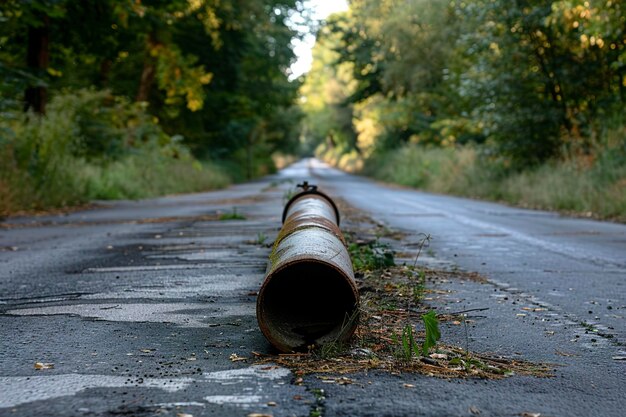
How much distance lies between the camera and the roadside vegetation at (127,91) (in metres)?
15.5

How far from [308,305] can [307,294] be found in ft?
0.29

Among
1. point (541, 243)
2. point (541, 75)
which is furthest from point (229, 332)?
point (541, 75)

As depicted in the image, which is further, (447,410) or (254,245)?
(254,245)

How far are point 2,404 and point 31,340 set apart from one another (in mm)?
1164

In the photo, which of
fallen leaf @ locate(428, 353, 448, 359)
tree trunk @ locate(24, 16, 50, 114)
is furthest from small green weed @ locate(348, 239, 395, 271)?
tree trunk @ locate(24, 16, 50, 114)

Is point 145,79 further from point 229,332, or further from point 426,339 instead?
point 426,339

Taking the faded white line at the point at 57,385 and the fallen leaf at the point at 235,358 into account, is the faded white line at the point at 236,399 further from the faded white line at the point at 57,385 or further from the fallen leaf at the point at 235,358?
the fallen leaf at the point at 235,358

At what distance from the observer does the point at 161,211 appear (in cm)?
1560

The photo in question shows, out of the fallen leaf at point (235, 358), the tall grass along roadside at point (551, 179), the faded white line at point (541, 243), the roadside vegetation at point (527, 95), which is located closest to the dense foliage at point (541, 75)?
the roadside vegetation at point (527, 95)

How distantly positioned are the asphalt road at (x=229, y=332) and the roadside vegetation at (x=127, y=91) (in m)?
6.66

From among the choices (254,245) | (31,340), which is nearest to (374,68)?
(254,245)

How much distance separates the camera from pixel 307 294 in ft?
13.6

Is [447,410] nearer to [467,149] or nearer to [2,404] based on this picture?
[2,404]

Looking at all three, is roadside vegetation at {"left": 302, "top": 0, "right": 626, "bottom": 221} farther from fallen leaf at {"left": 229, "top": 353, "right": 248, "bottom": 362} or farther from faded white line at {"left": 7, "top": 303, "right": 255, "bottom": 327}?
fallen leaf at {"left": 229, "top": 353, "right": 248, "bottom": 362}
